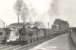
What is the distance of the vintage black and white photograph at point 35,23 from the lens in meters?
3.33

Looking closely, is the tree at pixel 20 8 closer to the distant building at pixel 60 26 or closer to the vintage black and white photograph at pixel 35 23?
the vintage black and white photograph at pixel 35 23

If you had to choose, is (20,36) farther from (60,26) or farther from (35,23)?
(60,26)

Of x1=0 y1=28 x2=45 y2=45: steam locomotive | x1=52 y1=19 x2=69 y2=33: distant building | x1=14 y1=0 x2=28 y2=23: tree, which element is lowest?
x1=0 y1=28 x2=45 y2=45: steam locomotive

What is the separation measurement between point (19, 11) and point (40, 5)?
0.40 m

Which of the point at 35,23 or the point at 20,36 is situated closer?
the point at 20,36

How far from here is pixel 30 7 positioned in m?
3.48

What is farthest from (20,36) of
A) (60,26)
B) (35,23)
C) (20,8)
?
(60,26)

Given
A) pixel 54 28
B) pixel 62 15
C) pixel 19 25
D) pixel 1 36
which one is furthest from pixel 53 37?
pixel 1 36

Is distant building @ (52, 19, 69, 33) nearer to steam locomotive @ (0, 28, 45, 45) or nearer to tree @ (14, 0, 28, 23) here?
steam locomotive @ (0, 28, 45, 45)

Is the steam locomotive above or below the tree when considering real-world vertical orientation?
below

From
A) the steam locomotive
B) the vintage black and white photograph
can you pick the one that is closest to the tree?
the vintage black and white photograph

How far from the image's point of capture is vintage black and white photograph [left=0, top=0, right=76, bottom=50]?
10.9 ft

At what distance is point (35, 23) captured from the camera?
3494 mm

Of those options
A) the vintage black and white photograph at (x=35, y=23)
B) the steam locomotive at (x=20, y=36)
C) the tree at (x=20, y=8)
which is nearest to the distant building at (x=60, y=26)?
the vintage black and white photograph at (x=35, y=23)
